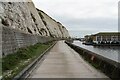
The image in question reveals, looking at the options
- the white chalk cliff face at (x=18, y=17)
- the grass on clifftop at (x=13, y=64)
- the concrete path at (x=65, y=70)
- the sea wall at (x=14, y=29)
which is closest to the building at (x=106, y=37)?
the white chalk cliff face at (x=18, y=17)

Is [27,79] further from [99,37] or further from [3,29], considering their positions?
[99,37]

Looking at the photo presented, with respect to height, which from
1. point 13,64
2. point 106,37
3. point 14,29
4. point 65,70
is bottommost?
point 65,70

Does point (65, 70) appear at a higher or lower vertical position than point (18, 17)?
lower

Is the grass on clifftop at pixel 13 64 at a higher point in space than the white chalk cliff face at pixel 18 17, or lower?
lower

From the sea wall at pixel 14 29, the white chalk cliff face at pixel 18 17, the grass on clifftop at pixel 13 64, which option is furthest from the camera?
the white chalk cliff face at pixel 18 17

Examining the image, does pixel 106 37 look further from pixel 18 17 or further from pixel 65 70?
pixel 65 70

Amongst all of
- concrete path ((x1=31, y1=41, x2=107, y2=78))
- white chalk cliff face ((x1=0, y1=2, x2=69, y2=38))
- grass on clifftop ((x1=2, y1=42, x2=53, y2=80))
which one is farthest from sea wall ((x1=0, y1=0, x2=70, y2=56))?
concrete path ((x1=31, y1=41, x2=107, y2=78))

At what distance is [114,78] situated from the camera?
12.2 meters

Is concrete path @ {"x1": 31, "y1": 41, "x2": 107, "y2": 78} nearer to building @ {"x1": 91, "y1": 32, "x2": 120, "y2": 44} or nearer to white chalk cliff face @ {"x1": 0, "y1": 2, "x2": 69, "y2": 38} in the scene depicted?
white chalk cliff face @ {"x1": 0, "y1": 2, "x2": 69, "y2": 38}

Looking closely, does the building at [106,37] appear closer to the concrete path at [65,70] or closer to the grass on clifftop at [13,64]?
the grass on clifftop at [13,64]

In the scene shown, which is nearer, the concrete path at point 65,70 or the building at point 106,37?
the concrete path at point 65,70

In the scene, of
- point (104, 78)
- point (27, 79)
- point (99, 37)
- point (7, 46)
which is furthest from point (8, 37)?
point (99, 37)

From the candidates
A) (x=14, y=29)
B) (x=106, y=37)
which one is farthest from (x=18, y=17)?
(x=106, y=37)

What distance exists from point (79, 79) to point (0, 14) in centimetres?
1800
